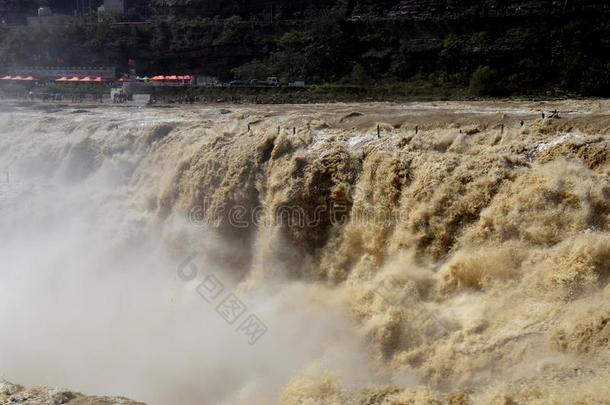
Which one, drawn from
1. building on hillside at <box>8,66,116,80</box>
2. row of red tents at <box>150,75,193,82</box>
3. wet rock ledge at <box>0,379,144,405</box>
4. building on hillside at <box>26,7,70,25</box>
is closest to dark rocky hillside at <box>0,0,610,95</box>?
building on hillside at <box>8,66,116,80</box>

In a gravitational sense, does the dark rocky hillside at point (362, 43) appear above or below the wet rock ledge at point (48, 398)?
above

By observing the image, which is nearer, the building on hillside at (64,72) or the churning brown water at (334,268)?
the churning brown water at (334,268)

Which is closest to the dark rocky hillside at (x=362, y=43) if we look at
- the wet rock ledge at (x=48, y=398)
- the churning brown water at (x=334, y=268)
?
the churning brown water at (x=334, y=268)

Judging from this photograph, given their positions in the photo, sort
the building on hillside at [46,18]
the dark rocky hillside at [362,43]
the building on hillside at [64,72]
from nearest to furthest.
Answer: the dark rocky hillside at [362,43]
the building on hillside at [64,72]
the building on hillside at [46,18]

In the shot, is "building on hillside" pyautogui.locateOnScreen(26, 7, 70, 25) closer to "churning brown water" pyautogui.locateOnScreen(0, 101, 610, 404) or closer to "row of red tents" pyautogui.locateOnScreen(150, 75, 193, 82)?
"row of red tents" pyautogui.locateOnScreen(150, 75, 193, 82)

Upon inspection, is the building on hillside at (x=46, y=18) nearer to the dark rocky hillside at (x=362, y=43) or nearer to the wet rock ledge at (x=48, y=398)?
the dark rocky hillside at (x=362, y=43)

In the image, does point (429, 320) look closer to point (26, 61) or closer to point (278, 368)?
point (278, 368)

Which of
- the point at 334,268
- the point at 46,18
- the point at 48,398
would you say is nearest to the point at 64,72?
the point at 46,18

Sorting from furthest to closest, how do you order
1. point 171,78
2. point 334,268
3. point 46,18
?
1. point 46,18
2. point 171,78
3. point 334,268

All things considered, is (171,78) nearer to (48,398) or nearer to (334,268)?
(334,268)

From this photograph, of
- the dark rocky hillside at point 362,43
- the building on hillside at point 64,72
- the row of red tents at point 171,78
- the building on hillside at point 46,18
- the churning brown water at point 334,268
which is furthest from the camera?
the building on hillside at point 46,18
